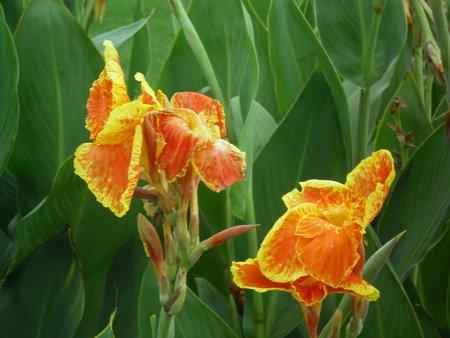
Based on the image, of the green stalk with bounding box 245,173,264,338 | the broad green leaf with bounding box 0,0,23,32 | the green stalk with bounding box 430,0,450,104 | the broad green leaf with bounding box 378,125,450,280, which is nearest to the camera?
the green stalk with bounding box 430,0,450,104

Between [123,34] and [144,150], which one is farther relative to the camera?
[123,34]

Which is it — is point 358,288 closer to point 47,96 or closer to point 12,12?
point 47,96

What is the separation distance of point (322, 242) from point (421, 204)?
0.47 metres

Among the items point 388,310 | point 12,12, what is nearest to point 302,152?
point 388,310

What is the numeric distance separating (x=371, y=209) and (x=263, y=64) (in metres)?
0.63

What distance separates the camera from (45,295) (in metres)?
0.98

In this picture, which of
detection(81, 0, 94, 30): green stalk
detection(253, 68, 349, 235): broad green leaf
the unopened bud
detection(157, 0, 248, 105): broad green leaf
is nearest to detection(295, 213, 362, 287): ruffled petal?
the unopened bud

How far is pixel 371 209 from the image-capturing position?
618mm

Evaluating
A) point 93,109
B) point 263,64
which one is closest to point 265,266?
point 93,109

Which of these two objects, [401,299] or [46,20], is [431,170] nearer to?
[401,299]

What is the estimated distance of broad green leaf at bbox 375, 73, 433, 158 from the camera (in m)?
1.19

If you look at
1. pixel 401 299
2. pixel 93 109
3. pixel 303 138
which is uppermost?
pixel 93 109

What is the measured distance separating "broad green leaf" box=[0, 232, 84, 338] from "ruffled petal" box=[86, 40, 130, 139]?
32cm

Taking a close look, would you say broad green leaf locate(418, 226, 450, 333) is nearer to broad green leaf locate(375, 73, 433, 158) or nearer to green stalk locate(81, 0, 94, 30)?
broad green leaf locate(375, 73, 433, 158)
